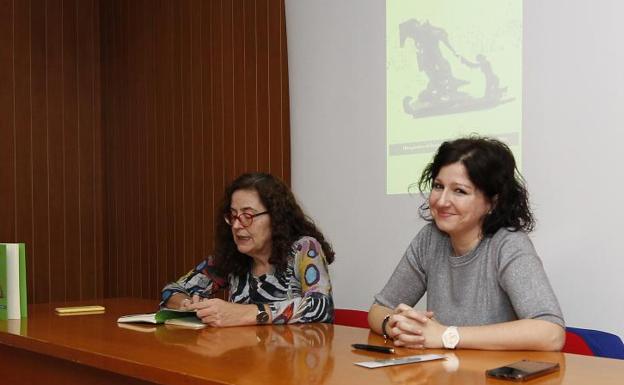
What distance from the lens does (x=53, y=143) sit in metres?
5.24

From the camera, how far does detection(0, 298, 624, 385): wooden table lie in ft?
4.96

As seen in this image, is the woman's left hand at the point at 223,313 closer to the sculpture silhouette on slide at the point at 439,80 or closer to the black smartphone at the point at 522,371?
the black smartphone at the point at 522,371

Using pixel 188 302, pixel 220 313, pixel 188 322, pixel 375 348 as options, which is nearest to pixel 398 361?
pixel 375 348

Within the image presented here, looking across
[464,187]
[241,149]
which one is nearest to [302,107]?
[241,149]

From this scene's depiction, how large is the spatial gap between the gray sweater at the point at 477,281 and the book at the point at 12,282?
4.31ft

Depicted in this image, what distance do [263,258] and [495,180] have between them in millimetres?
943

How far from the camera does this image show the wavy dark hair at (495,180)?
2.12 meters

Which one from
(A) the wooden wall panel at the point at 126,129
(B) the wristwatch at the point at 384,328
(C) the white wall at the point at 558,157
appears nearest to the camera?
(B) the wristwatch at the point at 384,328

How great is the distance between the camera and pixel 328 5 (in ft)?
12.9

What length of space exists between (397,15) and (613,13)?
106 centimetres

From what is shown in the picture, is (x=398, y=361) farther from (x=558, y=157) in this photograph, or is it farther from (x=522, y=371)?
(x=558, y=157)

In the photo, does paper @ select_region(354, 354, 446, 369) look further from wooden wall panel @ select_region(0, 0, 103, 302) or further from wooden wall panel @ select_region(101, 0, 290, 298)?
wooden wall panel @ select_region(0, 0, 103, 302)

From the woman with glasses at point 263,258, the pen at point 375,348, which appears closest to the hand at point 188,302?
the woman with glasses at point 263,258

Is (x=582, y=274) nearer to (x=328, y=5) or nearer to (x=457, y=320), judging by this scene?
(x=457, y=320)
